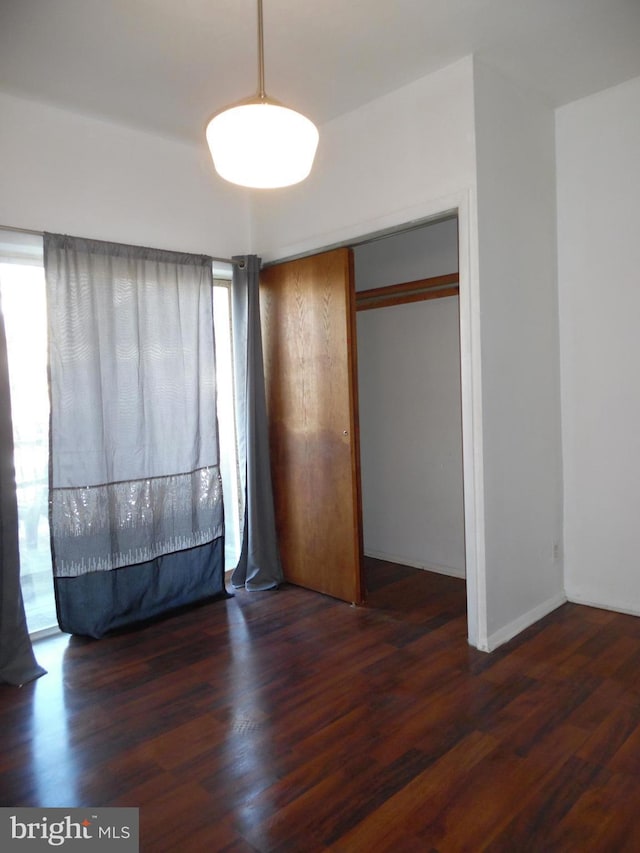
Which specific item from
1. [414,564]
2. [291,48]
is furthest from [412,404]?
[291,48]

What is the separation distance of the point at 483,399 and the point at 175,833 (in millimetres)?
2048

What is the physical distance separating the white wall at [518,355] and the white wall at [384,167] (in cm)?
11

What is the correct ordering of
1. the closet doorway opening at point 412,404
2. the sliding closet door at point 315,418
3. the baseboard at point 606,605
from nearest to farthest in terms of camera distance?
the baseboard at point 606,605
the sliding closet door at point 315,418
the closet doorway opening at point 412,404

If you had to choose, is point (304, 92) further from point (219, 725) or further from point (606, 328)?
point (219, 725)

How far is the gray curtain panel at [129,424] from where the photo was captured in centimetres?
298

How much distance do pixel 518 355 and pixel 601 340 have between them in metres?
0.55

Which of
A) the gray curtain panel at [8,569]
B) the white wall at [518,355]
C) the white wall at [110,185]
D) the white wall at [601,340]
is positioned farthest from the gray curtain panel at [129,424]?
the white wall at [601,340]

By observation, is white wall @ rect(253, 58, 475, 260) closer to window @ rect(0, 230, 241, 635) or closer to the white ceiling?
the white ceiling

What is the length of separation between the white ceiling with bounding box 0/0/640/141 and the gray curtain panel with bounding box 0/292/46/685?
1.20 metres

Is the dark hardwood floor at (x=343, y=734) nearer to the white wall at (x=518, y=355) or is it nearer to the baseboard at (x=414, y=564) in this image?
the white wall at (x=518, y=355)

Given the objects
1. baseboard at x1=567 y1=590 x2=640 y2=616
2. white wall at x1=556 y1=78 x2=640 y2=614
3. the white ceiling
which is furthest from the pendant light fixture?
baseboard at x1=567 y1=590 x2=640 y2=616

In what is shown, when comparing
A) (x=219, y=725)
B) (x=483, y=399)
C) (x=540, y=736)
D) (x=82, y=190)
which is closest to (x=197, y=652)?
(x=219, y=725)

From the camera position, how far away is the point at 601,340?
3.15m

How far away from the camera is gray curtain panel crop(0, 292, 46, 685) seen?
267 centimetres
